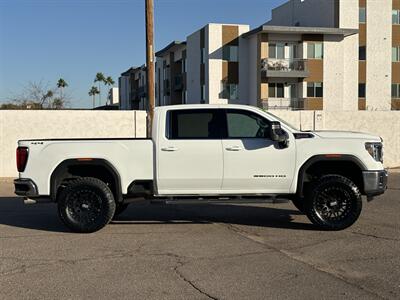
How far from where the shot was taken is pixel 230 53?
48.6m

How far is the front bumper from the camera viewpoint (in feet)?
28.6

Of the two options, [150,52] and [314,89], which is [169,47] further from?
[150,52]

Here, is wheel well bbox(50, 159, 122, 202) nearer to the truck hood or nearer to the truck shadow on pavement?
the truck shadow on pavement

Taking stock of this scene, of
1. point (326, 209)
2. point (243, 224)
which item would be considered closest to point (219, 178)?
point (243, 224)

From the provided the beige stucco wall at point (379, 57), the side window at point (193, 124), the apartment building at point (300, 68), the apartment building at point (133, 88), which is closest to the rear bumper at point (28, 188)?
the side window at point (193, 124)

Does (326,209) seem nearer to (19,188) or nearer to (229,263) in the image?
(229,263)

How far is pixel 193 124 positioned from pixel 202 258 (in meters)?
2.66

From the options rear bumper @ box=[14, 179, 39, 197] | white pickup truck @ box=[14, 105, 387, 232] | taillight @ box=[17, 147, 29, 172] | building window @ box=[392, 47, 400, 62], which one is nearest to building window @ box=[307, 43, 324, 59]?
building window @ box=[392, 47, 400, 62]

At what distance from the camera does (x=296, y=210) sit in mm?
11086

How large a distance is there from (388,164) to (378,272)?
53.7ft

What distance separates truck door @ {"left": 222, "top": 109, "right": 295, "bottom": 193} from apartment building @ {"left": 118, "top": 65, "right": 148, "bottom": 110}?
230ft

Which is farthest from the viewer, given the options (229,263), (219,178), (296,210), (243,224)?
(296,210)

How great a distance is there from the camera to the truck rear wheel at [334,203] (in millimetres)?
8680

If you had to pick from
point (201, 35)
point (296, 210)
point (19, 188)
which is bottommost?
point (296, 210)
